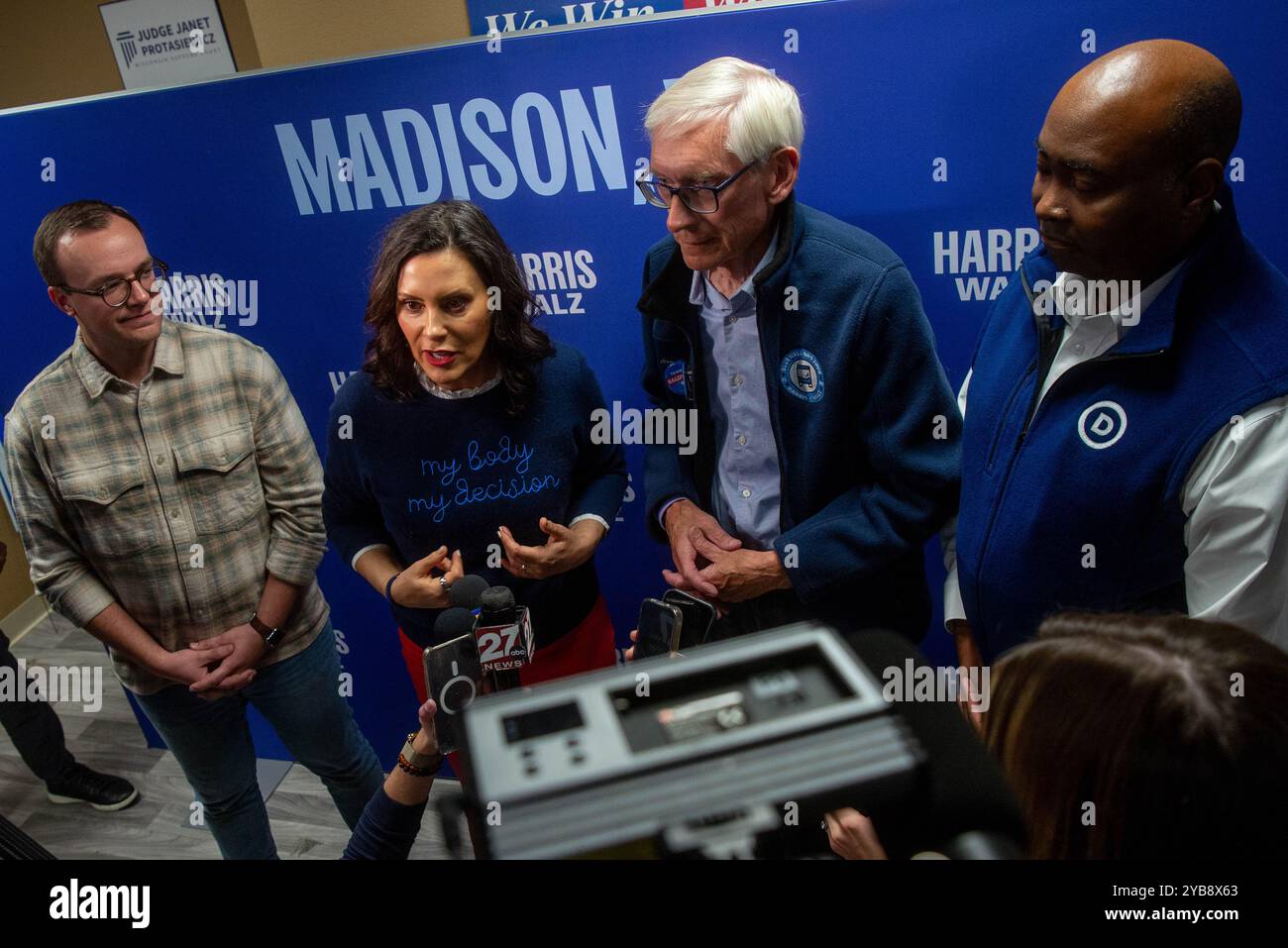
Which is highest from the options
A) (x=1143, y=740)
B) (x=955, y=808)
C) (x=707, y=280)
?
(x=707, y=280)

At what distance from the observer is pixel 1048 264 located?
1.06 m

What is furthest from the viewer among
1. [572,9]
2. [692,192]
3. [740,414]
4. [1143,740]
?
[572,9]

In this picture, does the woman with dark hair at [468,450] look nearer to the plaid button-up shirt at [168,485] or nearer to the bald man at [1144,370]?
the plaid button-up shirt at [168,485]

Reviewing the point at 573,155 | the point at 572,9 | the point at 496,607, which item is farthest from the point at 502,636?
the point at 572,9

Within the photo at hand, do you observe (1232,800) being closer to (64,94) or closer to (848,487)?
(848,487)

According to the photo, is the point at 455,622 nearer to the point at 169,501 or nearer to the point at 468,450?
the point at 468,450

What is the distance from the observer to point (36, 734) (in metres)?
1.34

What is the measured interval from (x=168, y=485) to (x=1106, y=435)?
1253 mm

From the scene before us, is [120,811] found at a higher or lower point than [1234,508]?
lower

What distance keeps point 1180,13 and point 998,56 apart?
214 mm

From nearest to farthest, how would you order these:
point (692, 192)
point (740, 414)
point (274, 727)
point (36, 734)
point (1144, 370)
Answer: point (1144, 370)
point (692, 192)
point (740, 414)
point (36, 734)
point (274, 727)

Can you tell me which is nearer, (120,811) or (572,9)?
(120,811)
